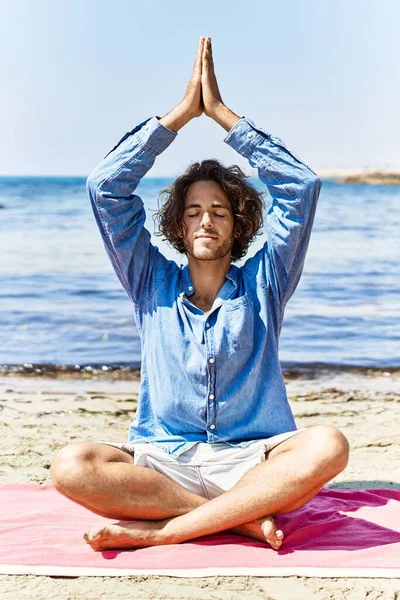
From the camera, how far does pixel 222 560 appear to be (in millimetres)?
3393

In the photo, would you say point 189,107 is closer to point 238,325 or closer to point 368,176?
point 238,325

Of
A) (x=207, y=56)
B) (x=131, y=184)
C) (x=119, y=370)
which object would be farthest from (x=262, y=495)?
(x=119, y=370)

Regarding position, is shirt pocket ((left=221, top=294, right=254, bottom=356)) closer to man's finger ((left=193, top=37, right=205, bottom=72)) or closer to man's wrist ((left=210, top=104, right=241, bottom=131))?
man's wrist ((left=210, top=104, right=241, bottom=131))

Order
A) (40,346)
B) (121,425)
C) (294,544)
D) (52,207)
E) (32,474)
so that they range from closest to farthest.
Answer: (294,544) < (32,474) < (121,425) < (40,346) < (52,207)

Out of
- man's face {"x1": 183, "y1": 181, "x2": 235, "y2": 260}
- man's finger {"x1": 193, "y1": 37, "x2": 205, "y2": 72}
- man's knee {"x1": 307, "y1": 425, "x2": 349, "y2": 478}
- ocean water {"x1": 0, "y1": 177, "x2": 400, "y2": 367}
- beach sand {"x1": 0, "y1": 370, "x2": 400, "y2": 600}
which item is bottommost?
ocean water {"x1": 0, "y1": 177, "x2": 400, "y2": 367}

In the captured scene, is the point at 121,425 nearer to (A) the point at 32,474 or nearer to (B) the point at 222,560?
(A) the point at 32,474

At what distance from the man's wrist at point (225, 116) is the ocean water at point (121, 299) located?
780 mm

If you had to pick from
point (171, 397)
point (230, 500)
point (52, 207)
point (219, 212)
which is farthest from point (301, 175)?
point (52, 207)

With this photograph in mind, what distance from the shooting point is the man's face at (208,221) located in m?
3.80

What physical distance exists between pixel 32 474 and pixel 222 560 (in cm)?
→ 168

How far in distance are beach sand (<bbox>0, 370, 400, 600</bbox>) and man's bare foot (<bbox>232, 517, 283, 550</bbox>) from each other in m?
0.22

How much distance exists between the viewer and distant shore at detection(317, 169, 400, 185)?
1499 inches

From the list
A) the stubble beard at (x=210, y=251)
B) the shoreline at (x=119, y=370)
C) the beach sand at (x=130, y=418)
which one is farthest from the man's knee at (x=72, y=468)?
the shoreline at (x=119, y=370)

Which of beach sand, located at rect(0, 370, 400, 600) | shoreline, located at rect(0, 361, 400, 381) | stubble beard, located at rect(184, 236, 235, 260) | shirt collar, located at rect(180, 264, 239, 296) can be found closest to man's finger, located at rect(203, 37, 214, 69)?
stubble beard, located at rect(184, 236, 235, 260)
